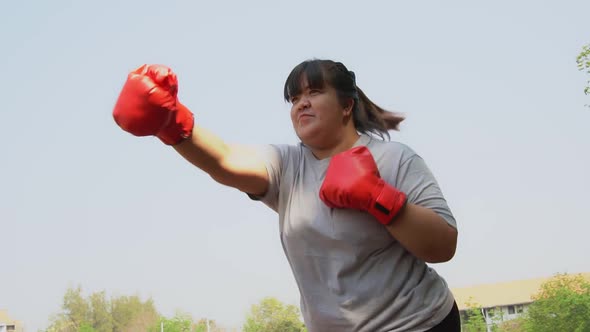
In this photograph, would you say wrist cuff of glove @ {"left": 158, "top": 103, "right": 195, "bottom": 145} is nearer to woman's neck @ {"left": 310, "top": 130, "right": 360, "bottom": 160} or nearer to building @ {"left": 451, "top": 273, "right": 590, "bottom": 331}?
woman's neck @ {"left": 310, "top": 130, "right": 360, "bottom": 160}

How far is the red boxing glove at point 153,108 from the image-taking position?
1.94 m

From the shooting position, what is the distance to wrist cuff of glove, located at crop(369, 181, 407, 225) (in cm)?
203

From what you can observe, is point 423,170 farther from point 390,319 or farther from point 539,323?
point 539,323

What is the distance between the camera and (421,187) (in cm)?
219

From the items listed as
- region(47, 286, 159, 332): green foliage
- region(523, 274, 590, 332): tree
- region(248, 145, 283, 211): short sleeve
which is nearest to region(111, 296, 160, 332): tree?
region(47, 286, 159, 332): green foliage

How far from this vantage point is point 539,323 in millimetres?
19906

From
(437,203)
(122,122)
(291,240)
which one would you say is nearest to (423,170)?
(437,203)

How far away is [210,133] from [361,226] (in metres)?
0.49

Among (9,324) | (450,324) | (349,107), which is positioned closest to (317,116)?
(349,107)

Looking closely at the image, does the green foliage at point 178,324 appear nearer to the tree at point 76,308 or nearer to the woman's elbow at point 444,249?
the tree at point 76,308

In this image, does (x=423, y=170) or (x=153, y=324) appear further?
(x=153, y=324)

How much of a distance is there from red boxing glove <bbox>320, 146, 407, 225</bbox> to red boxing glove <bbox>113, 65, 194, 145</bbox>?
42 centimetres

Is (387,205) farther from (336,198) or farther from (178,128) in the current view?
(178,128)

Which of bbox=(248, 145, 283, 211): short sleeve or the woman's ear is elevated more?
the woman's ear
